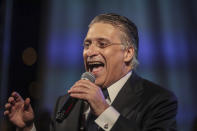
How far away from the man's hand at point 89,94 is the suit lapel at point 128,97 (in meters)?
0.25

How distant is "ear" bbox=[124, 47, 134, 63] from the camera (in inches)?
68.4

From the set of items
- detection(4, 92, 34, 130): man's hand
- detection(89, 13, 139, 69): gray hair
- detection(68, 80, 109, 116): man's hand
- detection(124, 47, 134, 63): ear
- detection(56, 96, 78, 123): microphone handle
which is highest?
detection(89, 13, 139, 69): gray hair

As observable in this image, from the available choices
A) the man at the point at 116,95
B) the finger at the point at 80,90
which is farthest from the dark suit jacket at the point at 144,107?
the finger at the point at 80,90

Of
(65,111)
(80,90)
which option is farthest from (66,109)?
(80,90)

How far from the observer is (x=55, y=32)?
110 inches

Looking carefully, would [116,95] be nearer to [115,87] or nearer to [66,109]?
[115,87]

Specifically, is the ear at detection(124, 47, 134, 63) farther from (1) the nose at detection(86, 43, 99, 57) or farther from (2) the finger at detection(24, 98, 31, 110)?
(2) the finger at detection(24, 98, 31, 110)

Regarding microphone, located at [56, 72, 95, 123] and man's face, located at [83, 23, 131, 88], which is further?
man's face, located at [83, 23, 131, 88]

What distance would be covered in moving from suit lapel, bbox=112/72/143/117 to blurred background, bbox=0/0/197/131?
93cm

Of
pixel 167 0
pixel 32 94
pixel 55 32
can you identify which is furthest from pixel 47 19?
pixel 167 0

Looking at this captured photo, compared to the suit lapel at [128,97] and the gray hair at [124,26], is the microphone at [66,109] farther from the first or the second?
the gray hair at [124,26]

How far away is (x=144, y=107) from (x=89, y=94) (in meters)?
0.41

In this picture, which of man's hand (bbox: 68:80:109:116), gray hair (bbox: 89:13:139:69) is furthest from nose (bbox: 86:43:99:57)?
man's hand (bbox: 68:80:109:116)

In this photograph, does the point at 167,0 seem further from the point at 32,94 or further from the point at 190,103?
the point at 32,94
